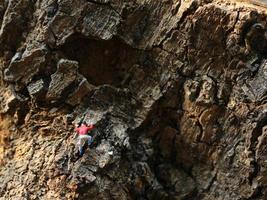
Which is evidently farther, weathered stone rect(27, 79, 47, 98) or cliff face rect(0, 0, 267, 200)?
weathered stone rect(27, 79, 47, 98)

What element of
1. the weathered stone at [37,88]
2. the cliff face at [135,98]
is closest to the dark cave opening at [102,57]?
the cliff face at [135,98]

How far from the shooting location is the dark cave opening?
1.76 metres

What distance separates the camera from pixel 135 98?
176cm

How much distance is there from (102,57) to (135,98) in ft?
0.69

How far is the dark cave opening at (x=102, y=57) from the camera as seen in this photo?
176cm

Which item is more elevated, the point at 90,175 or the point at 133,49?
the point at 133,49

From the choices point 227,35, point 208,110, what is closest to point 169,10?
point 227,35

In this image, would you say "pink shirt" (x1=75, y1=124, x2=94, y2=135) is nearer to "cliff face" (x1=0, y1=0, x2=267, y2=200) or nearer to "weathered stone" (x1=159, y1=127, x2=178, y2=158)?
"cliff face" (x1=0, y1=0, x2=267, y2=200)

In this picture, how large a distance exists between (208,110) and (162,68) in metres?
0.24

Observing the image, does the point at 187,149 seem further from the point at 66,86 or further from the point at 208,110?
the point at 66,86

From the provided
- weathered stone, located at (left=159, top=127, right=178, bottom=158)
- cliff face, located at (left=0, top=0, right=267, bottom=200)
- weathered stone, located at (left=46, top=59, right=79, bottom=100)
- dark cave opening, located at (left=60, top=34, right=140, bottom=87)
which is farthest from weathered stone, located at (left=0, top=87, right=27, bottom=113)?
weathered stone, located at (left=159, top=127, right=178, bottom=158)

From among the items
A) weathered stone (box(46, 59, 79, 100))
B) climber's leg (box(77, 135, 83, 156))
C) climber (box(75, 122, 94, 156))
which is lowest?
climber's leg (box(77, 135, 83, 156))

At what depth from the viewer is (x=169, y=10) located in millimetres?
1703

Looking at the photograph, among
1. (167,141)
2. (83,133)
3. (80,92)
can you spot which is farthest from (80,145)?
(167,141)
